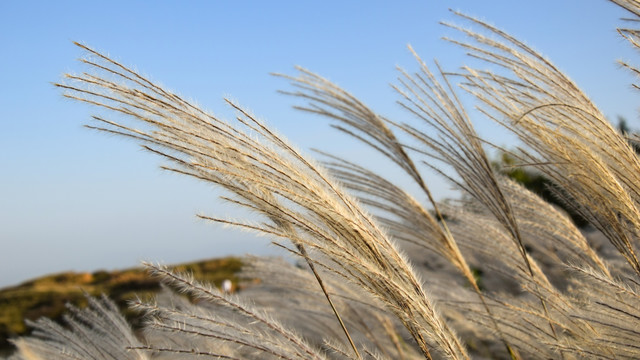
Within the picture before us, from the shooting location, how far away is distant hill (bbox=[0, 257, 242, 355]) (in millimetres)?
6051

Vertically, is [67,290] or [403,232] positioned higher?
[67,290]

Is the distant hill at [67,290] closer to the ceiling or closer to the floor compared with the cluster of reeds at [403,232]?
closer to the ceiling

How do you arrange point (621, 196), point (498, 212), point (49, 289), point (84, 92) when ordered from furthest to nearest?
point (49, 289), point (498, 212), point (621, 196), point (84, 92)

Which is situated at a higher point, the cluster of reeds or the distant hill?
the distant hill

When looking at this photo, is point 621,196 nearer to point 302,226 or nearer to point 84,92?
point 302,226

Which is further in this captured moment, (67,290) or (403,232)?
(67,290)

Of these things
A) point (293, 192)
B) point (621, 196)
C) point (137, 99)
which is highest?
point (137, 99)

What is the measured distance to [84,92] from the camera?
1078 mm

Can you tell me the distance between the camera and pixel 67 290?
22.9ft

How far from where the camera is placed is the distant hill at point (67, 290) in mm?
6051

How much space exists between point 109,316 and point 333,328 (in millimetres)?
1114

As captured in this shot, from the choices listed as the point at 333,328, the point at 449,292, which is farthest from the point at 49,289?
the point at 449,292

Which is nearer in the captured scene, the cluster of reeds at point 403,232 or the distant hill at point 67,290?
the cluster of reeds at point 403,232

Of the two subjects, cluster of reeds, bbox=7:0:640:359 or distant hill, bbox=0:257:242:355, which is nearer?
cluster of reeds, bbox=7:0:640:359
